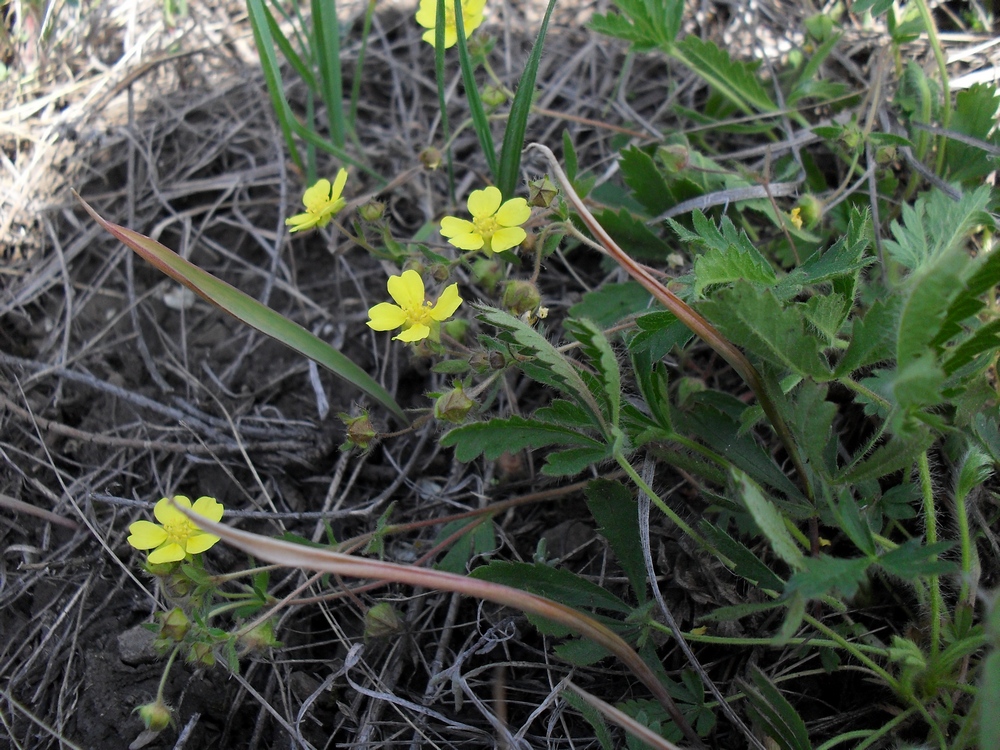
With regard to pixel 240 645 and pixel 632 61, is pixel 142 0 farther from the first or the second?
pixel 240 645

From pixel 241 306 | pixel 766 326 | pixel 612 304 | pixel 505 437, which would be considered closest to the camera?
pixel 766 326

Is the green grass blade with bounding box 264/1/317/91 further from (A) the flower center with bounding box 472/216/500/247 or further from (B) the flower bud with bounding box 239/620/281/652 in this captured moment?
(B) the flower bud with bounding box 239/620/281/652

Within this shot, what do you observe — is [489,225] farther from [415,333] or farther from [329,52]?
[329,52]

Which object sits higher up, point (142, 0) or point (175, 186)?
point (142, 0)

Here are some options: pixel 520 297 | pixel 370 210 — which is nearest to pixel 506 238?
pixel 520 297

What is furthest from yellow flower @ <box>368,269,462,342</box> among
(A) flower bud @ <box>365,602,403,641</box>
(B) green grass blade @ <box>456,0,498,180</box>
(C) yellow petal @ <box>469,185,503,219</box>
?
(A) flower bud @ <box>365,602,403,641</box>

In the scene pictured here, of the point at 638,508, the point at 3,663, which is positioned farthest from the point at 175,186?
the point at 638,508
